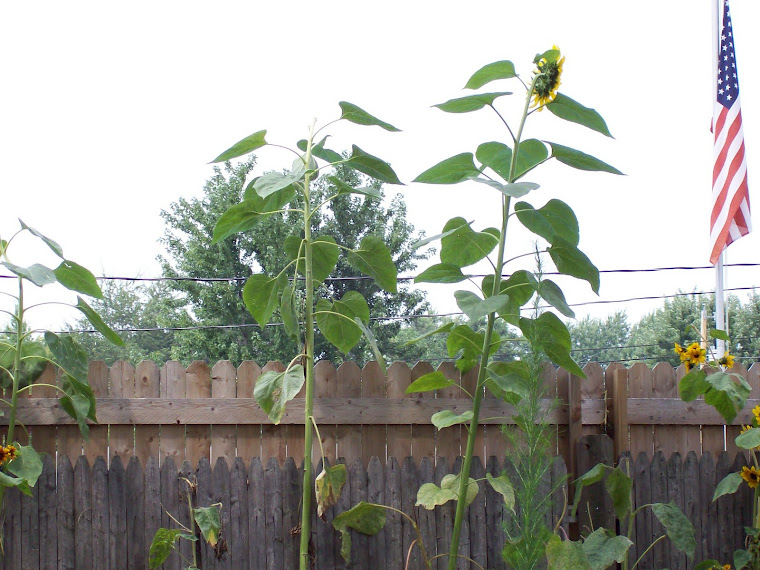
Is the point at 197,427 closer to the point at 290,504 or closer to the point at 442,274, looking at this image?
the point at 290,504

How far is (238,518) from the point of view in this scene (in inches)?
121

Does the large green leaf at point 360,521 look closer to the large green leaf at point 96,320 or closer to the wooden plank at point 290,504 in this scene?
the wooden plank at point 290,504

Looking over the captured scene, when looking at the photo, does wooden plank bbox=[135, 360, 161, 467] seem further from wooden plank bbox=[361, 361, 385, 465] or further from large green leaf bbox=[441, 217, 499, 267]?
large green leaf bbox=[441, 217, 499, 267]

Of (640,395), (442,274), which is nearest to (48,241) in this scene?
(442,274)

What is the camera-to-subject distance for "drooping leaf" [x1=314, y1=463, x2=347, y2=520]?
251 centimetres

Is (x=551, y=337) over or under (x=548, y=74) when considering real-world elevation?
under

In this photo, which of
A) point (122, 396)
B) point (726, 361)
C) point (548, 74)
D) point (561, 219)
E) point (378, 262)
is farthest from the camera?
point (726, 361)

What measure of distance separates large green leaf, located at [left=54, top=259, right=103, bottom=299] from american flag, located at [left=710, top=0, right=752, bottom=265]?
526cm

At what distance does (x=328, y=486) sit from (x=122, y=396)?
4.22 ft

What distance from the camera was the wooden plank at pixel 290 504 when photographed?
306cm

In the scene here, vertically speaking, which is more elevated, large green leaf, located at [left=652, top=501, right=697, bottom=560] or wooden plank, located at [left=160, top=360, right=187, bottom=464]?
wooden plank, located at [left=160, top=360, right=187, bottom=464]

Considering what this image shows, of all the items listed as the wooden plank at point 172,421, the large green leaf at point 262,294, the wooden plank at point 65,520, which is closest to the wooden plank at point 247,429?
the wooden plank at point 172,421

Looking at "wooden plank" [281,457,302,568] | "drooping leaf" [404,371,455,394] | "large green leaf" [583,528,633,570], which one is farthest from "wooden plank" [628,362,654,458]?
"wooden plank" [281,457,302,568]

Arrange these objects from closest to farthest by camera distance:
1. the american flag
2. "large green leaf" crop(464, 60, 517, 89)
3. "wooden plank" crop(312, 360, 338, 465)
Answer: "large green leaf" crop(464, 60, 517, 89) → "wooden plank" crop(312, 360, 338, 465) → the american flag
